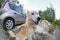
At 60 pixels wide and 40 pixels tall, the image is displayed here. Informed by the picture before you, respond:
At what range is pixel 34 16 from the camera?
14.4 feet

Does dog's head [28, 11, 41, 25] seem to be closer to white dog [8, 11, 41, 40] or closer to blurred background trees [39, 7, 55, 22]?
white dog [8, 11, 41, 40]

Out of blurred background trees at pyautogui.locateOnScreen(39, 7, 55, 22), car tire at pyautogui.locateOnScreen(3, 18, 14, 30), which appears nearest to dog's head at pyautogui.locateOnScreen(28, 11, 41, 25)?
blurred background trees at pyautogui.locateOnScreen(39, 7, 55, 22)

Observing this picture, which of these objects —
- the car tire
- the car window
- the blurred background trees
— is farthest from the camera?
the blurred background trees

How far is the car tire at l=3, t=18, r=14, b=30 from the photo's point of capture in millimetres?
4348

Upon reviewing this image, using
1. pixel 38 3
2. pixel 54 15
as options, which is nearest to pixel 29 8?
pixel 38 3

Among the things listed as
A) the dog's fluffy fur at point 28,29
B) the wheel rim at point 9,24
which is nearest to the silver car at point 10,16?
the wheel rim at point 9,24

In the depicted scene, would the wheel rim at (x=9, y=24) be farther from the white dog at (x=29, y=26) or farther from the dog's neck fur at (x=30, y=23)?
the dog's neck fur at (x=30, y=23)

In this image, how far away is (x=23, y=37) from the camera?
14.2ft

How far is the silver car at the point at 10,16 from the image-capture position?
4352 millimetres

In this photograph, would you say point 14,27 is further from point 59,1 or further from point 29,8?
point 59,1

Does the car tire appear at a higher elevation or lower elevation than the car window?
lower

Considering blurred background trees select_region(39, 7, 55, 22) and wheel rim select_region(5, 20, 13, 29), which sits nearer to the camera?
wheel rim select_region(5, 20, 13, 29)

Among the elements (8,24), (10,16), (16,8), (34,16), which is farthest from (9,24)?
(34,16)

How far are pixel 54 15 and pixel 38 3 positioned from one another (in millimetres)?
453
